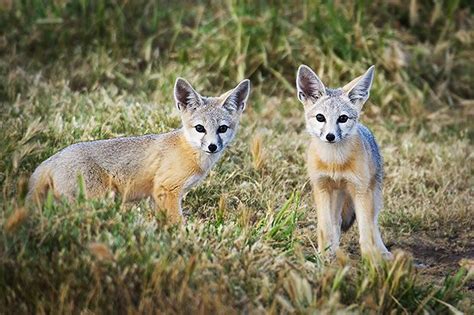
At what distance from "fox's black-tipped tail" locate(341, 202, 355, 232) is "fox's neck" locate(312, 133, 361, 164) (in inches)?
20.2

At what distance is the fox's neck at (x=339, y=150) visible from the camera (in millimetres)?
5457

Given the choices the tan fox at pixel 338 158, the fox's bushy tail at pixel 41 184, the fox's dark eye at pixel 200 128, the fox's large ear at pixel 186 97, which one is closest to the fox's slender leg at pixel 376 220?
the tan fox at pixel 338 158

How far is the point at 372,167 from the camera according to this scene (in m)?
5.57

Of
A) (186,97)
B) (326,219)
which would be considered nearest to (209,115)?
(186,97)

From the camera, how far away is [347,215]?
5.91 metres

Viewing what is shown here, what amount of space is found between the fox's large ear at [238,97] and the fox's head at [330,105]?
18.5 inches

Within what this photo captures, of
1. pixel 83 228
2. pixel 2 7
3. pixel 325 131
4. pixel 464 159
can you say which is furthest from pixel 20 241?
pixel 2 7

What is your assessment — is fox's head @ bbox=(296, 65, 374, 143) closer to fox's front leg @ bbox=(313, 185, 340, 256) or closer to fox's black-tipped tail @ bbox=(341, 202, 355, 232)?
fox's front leg @ bbox=(313, 185, 340, 256)

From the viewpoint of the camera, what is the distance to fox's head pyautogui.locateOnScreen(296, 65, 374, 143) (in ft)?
17.7

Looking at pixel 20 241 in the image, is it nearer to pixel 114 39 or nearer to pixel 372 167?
pixel 372 167

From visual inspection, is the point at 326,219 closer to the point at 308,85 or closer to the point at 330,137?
the point at 330,137

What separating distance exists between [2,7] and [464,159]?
5.13m

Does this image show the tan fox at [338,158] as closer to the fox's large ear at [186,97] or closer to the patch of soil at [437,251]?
the patch of soil at [437,251]

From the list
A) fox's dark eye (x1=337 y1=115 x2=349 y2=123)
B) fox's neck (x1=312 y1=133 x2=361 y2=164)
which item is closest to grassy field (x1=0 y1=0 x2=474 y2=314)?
fox's neck (x1=312 y1=133 x2=361 y2=164)
